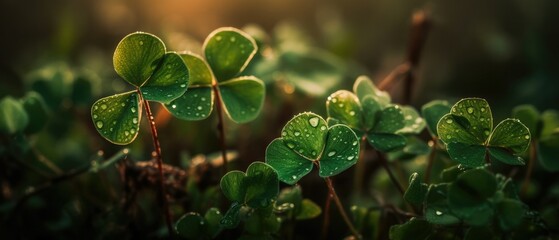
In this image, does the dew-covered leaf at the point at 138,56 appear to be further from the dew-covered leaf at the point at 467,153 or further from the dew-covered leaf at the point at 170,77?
the dew-covered leaf at the point at 467,153

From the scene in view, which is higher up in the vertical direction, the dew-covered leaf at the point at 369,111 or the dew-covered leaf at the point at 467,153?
the dew-covered leaf at the point at 369,111

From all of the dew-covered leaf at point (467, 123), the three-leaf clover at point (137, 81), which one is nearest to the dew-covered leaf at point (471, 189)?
the dew-covered leaf at point (467, 123)

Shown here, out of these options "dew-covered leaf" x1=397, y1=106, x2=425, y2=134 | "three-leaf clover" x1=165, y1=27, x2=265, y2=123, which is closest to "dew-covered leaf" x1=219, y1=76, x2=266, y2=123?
"three-leaf clover" x1=165, y1=27, x2=265, y2=123

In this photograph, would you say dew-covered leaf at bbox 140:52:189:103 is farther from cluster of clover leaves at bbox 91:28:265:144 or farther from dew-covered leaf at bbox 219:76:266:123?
dew-covered leaf at bbox 219:76:266:123

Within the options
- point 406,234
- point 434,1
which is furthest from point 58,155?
point 434,1

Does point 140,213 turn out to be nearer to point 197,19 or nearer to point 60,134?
point 60,134

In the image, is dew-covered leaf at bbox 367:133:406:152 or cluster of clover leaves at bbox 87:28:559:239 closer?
cluster of clover leaves at bbox 87:28:559:239
